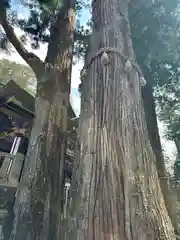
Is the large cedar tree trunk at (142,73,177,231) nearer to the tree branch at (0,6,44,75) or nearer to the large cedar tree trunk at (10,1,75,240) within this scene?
the large cedar tree trunk at (10,1,75,240)

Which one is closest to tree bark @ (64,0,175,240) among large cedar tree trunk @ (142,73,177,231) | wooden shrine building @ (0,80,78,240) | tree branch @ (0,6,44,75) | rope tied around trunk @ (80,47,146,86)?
rope tied around trunk @ (80,47,146,86)

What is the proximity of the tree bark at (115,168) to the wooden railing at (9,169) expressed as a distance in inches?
189

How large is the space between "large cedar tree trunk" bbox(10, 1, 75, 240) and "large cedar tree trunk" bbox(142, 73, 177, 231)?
2193 mm

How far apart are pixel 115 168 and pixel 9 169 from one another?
543 cm

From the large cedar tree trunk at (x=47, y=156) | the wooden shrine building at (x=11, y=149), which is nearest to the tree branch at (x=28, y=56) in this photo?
the large cedar tree trunk at (x=47, y=156)

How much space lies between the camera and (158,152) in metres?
5.86

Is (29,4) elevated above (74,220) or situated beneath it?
elevated above

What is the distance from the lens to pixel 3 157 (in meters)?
6.64

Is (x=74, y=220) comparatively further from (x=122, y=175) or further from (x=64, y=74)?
(x=64, y=74)

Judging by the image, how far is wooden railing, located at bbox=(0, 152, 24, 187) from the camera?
21.0 ft

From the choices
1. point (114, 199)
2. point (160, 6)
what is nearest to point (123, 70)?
point (114, 199)

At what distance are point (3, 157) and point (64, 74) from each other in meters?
3.08

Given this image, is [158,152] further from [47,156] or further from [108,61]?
[108,61]

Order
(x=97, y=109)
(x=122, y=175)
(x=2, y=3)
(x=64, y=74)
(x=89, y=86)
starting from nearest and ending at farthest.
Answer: (x=122, y=175) < (x=97, y=109) < (x=89, y=86) < (x=64, y=74) < (x=2, y=3)
